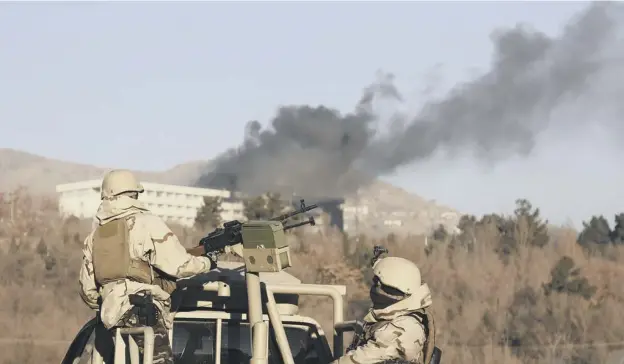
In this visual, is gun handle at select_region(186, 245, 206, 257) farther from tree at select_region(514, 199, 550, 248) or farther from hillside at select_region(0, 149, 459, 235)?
hillside at select_region(0, 149, 459, 235)

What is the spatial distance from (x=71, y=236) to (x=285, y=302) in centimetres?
2689

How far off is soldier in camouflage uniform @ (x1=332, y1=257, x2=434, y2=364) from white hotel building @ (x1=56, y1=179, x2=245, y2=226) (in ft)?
126

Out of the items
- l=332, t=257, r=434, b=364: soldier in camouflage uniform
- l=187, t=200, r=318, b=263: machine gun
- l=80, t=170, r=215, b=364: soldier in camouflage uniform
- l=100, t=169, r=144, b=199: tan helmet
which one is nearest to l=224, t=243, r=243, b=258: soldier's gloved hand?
l=187, t=200, r=318, b=263: machine gun

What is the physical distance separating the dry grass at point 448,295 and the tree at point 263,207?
414 centimetres

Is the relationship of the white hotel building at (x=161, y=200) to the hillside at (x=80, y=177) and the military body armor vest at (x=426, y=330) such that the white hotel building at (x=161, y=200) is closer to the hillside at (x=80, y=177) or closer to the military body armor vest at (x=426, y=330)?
the military body armor vest at (x=426, y=330)

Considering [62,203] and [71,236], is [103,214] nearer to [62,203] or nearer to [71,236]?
[71,236]

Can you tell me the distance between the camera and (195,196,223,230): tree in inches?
1565

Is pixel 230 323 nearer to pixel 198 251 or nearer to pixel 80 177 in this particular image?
pixel 198 251

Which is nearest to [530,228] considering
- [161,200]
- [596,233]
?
[596,233]

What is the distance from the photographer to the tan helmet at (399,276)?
20.2ft

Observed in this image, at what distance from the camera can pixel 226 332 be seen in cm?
679

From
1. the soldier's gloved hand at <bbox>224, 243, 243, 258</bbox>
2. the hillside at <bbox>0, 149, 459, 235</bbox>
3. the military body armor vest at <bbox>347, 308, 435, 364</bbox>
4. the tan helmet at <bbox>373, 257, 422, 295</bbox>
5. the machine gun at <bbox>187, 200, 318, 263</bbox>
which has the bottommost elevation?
the military body armor vest at <bbox>347, 308, 435, 364</bbox>

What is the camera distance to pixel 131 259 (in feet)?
20.4

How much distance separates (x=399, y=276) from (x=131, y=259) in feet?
4.78
